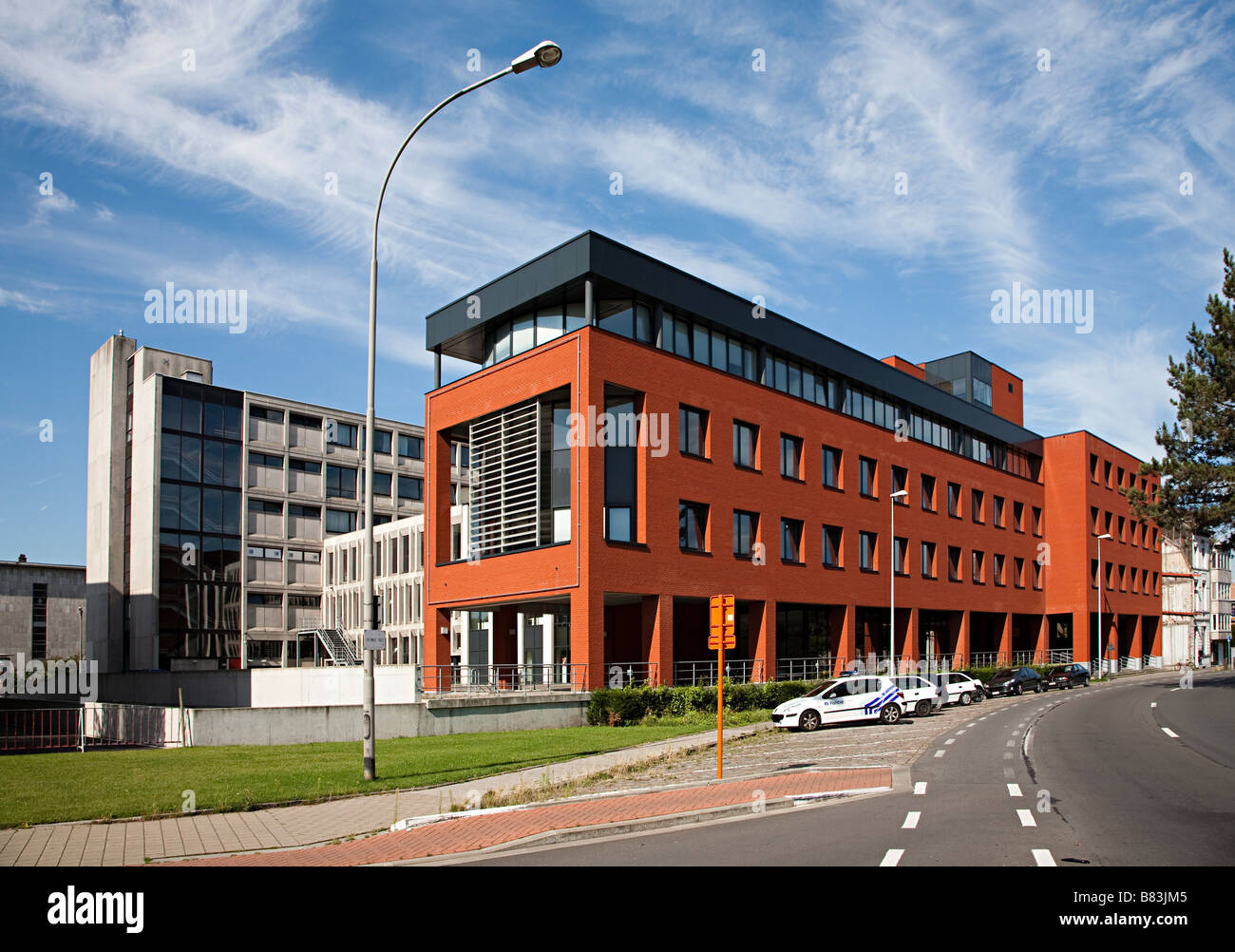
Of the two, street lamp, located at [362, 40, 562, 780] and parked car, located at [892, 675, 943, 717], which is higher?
street lamp, located at [362, 40, 562, 780]

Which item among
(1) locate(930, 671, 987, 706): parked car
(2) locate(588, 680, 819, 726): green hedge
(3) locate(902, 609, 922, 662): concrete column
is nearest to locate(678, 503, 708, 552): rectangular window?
(2) locate(588, 680, 819, 726): green hedge

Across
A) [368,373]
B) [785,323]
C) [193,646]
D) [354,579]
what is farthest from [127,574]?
[368,373]

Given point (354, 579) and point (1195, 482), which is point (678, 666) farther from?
point (354, 579)

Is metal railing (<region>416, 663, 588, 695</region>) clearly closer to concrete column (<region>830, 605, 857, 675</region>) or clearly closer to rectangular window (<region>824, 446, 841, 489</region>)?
concrete column (<region>830, 605, 857, 675</region>)

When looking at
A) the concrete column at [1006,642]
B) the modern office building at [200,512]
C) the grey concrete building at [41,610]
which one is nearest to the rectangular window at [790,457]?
the concrete column at [1006,642]

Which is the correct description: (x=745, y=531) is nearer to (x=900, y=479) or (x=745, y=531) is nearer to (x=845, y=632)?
(x=845, y=632)

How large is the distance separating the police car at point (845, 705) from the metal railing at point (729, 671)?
8.85m

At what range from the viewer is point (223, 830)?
1281 cm

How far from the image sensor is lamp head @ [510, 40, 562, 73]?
15.0m

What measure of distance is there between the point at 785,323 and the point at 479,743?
82.8 ft

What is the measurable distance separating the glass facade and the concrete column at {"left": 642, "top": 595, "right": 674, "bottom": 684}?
1606 inches

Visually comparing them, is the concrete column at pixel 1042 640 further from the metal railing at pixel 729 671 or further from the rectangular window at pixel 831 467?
the metal railing at pixel 729 671

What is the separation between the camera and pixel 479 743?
24.1 meters

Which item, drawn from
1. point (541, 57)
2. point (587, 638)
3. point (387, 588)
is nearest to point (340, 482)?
point (387, 588)
